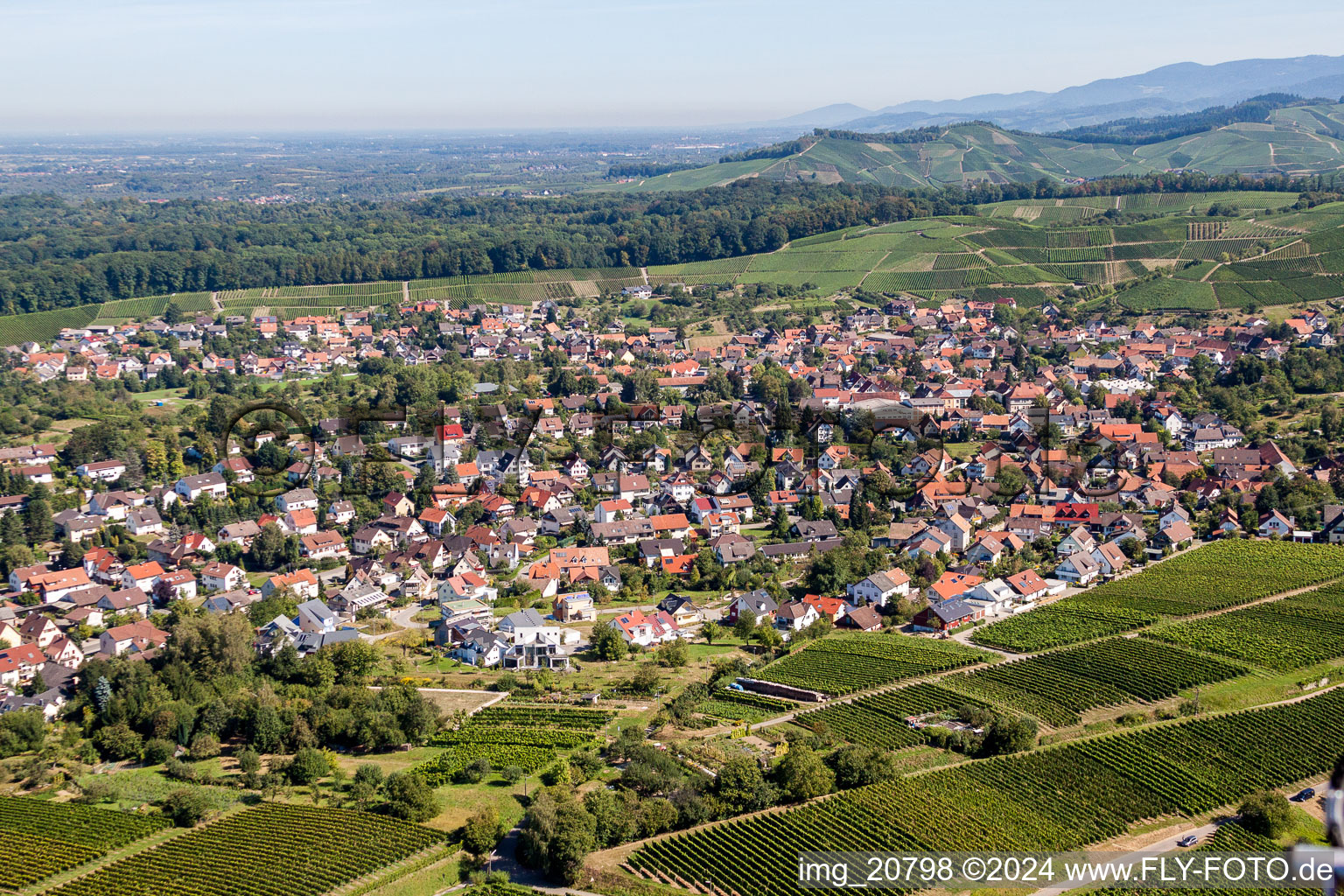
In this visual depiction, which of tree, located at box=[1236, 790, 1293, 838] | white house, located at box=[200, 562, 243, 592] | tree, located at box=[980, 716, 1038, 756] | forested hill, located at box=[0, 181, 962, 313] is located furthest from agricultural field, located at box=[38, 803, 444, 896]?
forested hill, located at box=[0, 181, 962, 313]

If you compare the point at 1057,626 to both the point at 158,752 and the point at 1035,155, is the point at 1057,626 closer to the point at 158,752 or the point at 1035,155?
the point at 158,752

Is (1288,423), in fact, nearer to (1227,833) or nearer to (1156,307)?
(1156,307)

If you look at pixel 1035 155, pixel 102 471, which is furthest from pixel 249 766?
pixel 1035 155

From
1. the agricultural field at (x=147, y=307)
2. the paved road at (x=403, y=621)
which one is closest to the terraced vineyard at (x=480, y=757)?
the paved road at (x=403, y=621)

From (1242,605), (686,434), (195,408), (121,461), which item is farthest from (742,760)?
(195,408)

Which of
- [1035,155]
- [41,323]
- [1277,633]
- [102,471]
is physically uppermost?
[1035,155]

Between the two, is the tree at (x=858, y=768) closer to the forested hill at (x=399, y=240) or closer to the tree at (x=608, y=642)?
the tree at (x=608, y=642)
